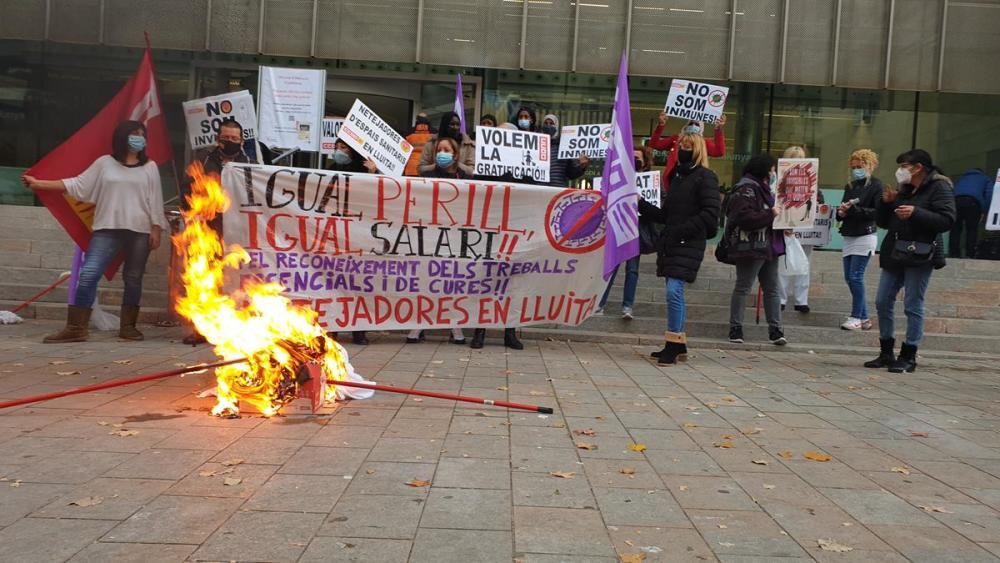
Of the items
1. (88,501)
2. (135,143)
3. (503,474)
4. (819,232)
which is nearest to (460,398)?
(503,474)

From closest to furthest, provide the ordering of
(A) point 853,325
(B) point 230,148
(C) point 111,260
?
1. (B) point 230,148
2. (C) point 111,260
3. (A) point 853,325

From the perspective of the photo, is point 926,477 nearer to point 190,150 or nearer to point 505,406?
point 505,406

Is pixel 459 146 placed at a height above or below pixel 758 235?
above

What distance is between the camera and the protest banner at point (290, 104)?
405 inches

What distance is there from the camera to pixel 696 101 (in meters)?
10.1

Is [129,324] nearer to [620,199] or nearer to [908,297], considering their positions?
[620,199]

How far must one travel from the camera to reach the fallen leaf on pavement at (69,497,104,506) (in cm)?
326

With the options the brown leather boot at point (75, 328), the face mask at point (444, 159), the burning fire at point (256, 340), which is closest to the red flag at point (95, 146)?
the brown leather boot at point (75, 328)

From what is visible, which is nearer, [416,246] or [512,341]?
[416,246]

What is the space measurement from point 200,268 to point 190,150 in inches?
232

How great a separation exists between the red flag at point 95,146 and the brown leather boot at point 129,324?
0.50 meters

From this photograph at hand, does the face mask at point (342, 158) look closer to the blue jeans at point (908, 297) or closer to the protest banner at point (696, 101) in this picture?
the protest banner at point (696, 101)

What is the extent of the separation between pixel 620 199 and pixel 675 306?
1.15 m

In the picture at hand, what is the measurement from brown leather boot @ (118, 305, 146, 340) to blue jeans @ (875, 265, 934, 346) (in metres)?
7.43
